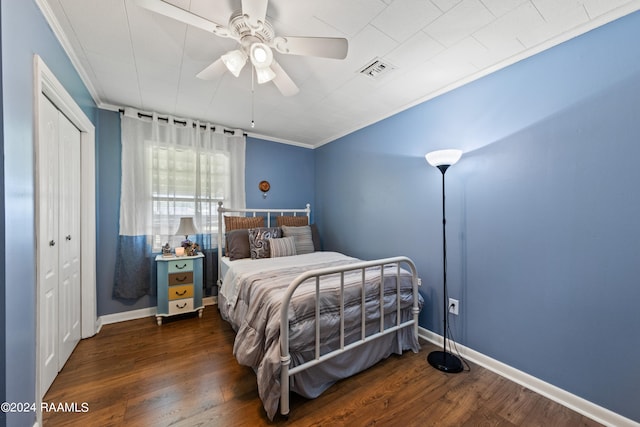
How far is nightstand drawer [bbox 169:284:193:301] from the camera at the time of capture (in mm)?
2766

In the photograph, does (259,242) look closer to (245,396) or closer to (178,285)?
(178,285)

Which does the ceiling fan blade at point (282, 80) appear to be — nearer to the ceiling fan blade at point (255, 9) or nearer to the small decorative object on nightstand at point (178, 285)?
the ceiling fan blade at point (255, 9)

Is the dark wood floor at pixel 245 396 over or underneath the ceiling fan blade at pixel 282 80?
underneath

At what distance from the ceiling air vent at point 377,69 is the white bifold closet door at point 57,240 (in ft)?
7.16

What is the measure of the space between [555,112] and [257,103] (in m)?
2.57

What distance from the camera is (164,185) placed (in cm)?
299

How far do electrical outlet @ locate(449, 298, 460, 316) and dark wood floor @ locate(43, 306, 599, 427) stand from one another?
1.39 feet

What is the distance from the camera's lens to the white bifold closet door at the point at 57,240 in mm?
1562

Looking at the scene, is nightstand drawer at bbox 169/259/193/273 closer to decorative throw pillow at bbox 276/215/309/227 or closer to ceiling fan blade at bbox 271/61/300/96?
decorative throw pillow at bbox 276/215/309/227

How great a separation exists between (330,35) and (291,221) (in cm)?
245

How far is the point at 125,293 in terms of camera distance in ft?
9.09

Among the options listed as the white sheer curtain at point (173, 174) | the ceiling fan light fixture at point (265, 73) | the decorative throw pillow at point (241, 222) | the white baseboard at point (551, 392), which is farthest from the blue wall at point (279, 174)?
the white baseboard at point (551, 392)

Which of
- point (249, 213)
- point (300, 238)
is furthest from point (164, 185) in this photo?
point (300, 238)

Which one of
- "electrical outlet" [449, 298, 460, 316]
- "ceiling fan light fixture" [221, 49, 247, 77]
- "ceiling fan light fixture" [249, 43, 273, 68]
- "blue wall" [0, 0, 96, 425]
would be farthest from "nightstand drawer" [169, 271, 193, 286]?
"electrical outlet" [449, 298, 460, 316]
